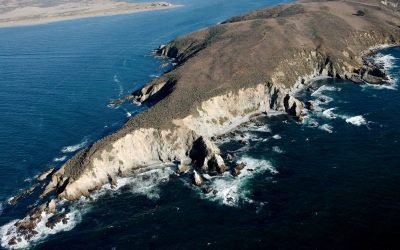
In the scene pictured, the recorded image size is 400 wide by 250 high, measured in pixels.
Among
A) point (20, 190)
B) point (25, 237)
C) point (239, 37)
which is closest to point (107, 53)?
point (239, 37)

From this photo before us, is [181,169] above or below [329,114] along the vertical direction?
below

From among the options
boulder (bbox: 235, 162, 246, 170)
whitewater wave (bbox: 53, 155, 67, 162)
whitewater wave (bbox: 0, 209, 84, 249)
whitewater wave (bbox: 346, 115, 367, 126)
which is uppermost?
whitewater wave (bbox: 346, 115, 367, 126)

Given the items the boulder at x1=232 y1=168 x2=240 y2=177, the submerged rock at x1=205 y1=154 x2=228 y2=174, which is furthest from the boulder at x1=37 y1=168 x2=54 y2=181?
the boulder at x1=232 y1=168 x2=240 y2=177

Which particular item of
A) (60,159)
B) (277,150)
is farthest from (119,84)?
(277,150)

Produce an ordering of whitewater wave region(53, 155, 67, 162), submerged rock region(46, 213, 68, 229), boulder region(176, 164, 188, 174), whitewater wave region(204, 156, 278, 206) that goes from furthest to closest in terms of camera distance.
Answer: whitewater wave region(53, 155, 67, 162), boulder region(176, 164, 188, 174), whitewater wave region(204, 156, 278, 206), submerged rock region(46, 213, 68, 229)

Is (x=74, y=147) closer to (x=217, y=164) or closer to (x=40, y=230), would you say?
(x=40, y=230)

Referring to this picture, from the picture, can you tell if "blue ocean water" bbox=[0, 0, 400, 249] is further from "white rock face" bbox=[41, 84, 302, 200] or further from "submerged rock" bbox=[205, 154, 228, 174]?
"white rock face" bbox=[41, 84, 302, 200]

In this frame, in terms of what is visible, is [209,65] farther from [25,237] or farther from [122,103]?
[25,237]
